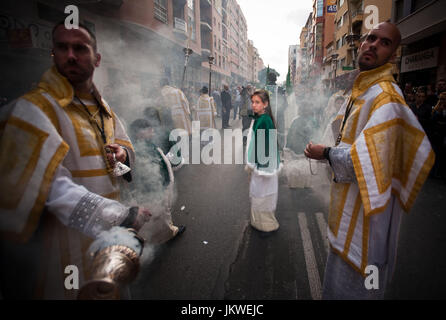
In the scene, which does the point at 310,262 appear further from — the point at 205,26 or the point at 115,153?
the point at 205,26

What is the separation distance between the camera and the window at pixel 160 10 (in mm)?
11253

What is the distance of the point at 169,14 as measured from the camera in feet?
42.3

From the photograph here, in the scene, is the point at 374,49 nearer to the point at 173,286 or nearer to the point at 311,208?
the point at 173,286

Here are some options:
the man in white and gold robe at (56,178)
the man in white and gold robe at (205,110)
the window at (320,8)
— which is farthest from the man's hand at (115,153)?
the window at (320,8)

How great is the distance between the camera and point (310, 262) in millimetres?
2639

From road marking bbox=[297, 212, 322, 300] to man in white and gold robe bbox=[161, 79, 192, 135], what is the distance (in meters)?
3.84

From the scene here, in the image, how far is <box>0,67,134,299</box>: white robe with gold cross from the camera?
3.10 feet

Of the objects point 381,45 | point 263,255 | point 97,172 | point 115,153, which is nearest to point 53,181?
point 97,172

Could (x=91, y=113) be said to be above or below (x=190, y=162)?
above

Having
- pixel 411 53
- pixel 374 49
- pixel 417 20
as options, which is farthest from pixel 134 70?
pixel 411 53

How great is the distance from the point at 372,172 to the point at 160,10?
13485 millimetres

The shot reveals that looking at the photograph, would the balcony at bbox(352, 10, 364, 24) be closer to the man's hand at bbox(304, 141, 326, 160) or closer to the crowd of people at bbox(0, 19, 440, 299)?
the crowd of people at bbox(0, 19, 440, 299)

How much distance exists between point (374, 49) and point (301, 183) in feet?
11.5

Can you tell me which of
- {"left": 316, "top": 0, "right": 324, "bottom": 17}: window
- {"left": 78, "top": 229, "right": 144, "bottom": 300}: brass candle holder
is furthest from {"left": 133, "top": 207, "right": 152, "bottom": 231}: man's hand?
{"left": 316, "top": 0, "right": 324, "bottom": 17}: window
